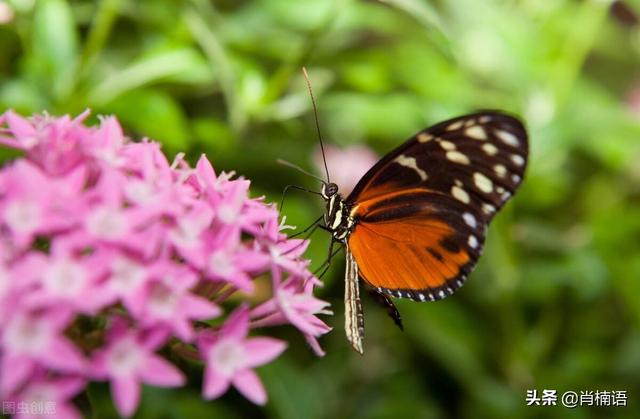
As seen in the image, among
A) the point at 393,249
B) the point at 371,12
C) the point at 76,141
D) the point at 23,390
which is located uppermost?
the point at 371,12

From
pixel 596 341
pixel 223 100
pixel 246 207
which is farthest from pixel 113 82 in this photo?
pixel 596 341

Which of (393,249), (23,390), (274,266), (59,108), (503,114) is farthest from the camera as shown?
(59,108)

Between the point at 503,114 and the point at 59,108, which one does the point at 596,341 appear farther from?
the point at 59,108

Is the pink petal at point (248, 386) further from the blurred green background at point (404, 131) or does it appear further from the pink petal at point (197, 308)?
the blurred green background at point (404, 131)

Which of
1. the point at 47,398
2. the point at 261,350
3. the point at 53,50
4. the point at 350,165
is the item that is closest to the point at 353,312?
the point at 261,350

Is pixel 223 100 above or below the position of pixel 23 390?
above

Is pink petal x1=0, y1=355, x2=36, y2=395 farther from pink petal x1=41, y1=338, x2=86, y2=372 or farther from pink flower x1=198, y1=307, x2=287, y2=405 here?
pink flower x1=198, y1=307, x2=287, y2=405
